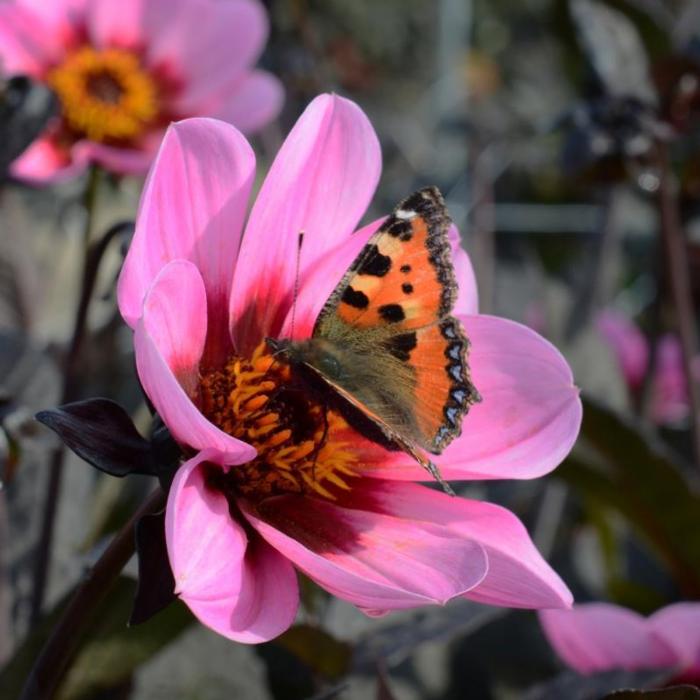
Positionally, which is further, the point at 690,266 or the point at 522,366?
the point at 690,266

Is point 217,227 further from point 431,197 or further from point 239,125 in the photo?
point 239,125

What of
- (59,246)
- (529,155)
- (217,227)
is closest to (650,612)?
(217,227)

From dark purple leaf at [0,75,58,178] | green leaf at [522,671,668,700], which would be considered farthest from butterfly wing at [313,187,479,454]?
dark purple leaf at [0,75,58,178]

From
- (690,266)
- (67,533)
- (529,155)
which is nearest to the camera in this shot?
(67,533)

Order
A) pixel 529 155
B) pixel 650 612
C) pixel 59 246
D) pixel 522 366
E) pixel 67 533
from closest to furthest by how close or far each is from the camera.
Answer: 1. pixel 522 366
2. pixel 67 533
3. pixel 650 612
4. pixel 59 246
5. pixel 529 155

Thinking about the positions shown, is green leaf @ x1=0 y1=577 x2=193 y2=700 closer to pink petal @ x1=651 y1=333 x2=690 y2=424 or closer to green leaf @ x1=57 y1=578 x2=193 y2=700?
green leaf @ x1=57 y1=578 x2=193 y2=700

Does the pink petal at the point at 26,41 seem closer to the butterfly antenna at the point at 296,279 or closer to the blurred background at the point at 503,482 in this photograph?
the blurred background at the point at 503,482
